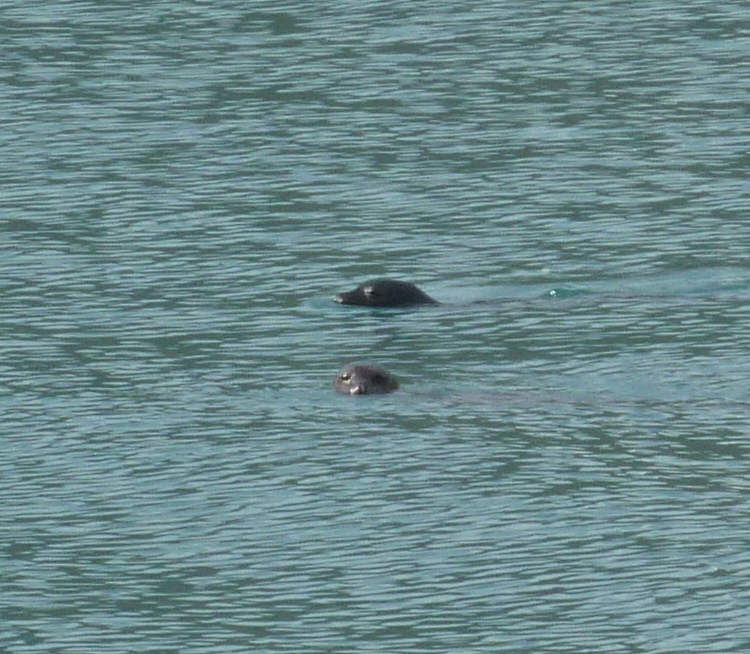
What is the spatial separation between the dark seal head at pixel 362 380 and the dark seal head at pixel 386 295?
7.71 ft

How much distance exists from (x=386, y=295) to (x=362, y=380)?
8.60ft

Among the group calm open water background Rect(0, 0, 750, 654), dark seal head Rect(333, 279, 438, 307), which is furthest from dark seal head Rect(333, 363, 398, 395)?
dark seal head Rect(333, 279, 438, 307)

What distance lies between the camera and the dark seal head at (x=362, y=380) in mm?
16375

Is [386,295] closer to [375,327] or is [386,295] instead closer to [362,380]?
[375,327]

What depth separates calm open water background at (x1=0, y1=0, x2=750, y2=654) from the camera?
12.8m

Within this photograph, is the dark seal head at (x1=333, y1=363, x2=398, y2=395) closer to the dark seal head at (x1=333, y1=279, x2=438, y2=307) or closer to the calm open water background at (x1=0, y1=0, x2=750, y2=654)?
the calm open water background at (x1=0, y1=0, x2=750, y2=654)

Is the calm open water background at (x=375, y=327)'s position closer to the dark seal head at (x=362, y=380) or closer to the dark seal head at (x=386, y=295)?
the dark seal head at (x=362, y=380)

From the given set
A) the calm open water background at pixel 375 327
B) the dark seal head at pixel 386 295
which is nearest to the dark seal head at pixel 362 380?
the calm open water background at pixel 375 327

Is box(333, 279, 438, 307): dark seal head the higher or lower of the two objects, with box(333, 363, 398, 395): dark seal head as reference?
lower

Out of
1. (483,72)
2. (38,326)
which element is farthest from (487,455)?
(483,72)

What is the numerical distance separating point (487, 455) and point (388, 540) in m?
1.65

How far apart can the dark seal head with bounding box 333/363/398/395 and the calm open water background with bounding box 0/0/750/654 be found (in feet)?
0.55

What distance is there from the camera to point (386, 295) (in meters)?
18.9

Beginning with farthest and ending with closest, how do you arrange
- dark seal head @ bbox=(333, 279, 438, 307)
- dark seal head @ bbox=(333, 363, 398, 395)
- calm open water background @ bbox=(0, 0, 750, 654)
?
dark seal head @ bbox=(333, 279, 438, 307) < dark seal head @ bbox=(333, 363, 398, 395) < calm open water background @ bbox=(0, 0, 750, 654)
